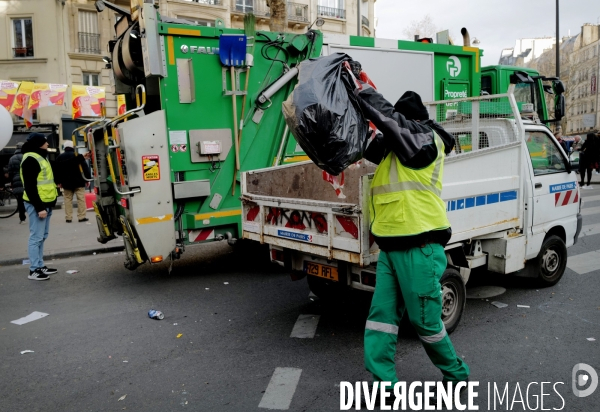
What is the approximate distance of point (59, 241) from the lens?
946cm

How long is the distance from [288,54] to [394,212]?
12.9 ft

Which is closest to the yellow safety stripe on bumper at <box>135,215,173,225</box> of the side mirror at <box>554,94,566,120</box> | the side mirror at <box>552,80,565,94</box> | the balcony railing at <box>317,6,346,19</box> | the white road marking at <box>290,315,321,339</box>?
the white road marking at <box>290,315,321,339</box>

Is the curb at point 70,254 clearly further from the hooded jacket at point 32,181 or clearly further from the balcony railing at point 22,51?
the balcony railing at point 22,51

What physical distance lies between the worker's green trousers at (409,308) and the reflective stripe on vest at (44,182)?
16.7ft

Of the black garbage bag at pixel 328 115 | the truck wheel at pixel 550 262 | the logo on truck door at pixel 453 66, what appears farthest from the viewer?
the logo on truck door at pixel 453 66

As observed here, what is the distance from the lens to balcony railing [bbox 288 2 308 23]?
31258 millimetres

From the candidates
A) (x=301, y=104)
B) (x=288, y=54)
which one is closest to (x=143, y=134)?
(x=288, y=54)

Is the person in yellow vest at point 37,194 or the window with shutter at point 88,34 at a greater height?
the window with shutter at point 88,34

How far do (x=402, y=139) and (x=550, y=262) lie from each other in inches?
144

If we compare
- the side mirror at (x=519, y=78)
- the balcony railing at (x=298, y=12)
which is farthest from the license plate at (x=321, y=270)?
the balcony railing at (x=298, y=12)

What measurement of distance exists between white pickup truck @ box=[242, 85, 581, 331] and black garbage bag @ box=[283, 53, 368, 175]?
627mm

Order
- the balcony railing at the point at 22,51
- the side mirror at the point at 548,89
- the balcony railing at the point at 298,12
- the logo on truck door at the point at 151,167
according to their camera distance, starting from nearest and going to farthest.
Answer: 1. the logo on truck door at the point at 151,167
2. the side mirror at the point at 548,89
3. the balcony railing at the point at 22,51
4. the balcony railing at the point at 298,12

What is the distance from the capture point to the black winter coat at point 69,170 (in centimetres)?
1175

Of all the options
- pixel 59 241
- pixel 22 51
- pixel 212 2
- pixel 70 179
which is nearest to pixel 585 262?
pixel 59 241
